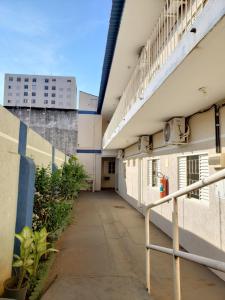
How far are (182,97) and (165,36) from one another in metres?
1.66

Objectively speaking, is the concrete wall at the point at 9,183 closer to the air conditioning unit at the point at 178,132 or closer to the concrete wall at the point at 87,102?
the air conditioning unit at the point at 178,132

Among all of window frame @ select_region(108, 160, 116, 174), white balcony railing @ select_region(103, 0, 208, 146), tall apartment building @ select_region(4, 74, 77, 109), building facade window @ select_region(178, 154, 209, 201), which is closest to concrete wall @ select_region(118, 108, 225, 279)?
building facade window @ select_region(178, 154, 209, 201)

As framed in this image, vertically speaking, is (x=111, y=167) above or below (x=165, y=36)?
below

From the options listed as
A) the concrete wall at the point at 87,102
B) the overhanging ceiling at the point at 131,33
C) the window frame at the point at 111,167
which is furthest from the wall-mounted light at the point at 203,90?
the window frame at the point at 111,167

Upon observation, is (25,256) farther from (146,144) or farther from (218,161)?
(146,144)

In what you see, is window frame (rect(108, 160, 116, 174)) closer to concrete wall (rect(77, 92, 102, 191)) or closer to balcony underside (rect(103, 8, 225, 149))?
concrete wall (rect(77, 92, 102, 191))

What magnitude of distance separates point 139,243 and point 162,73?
15.1 feet

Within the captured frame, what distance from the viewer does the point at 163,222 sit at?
26.0ft

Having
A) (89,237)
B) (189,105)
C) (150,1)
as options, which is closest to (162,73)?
(189,105)

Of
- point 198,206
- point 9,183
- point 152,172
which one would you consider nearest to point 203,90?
point 198,206

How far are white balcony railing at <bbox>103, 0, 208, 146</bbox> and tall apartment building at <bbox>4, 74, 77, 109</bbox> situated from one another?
207ft

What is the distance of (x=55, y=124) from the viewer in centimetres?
2056

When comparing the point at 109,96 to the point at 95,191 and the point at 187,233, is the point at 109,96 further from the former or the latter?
the point at 187,233

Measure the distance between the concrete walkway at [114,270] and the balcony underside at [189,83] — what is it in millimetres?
3172
